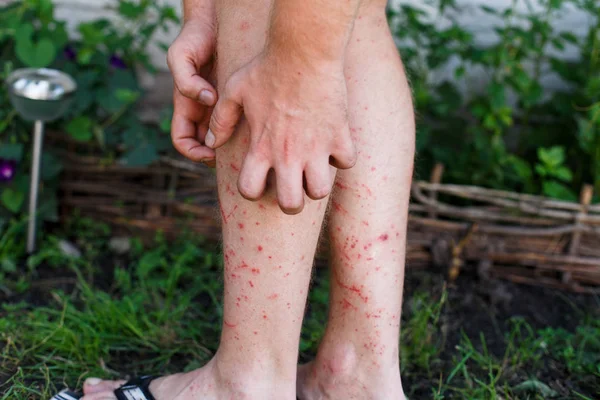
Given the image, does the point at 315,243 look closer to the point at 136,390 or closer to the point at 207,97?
the point at 207,97

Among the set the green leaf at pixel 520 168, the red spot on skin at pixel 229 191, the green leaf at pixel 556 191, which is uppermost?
the red spot on skin at pixel 229 191

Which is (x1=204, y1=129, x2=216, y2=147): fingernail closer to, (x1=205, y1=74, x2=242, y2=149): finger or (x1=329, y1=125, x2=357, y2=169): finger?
(x1=205, y1=74, x2=242, y2=149): finger

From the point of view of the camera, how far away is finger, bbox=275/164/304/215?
41.3 inches

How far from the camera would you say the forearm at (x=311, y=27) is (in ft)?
3.22

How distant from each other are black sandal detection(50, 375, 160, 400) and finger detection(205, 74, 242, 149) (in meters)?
0.59

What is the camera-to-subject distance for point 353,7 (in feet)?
3.29

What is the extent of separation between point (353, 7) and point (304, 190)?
0.30 metres

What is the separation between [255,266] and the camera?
120 cm

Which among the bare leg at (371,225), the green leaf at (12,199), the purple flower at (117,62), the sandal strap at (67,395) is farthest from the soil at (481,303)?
the purple flower at (117,62)

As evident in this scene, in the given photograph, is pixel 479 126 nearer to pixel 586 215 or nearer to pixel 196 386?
pixel 586 215

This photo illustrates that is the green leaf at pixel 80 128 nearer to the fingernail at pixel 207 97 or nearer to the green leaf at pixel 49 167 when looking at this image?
the green leaf at pixel 49 167

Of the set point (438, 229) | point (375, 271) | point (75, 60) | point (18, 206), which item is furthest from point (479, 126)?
→ point (18, 206)

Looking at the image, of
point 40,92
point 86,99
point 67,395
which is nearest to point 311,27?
point 67,395

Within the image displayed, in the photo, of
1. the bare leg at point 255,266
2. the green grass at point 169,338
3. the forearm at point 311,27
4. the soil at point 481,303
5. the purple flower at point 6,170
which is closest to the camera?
the forearm at point 311,27
